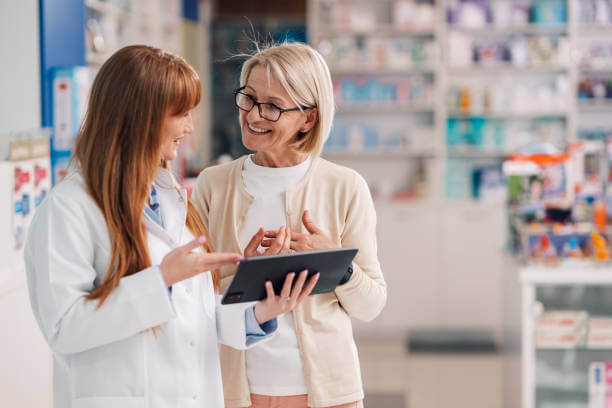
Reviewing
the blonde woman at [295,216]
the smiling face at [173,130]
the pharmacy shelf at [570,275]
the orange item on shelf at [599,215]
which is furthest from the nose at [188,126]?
the orange item on shelf at [599,215]

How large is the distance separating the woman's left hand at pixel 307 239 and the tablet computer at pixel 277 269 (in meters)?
0.09

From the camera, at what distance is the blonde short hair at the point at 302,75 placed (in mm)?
1726

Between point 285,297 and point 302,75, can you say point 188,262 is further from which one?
point 302,75

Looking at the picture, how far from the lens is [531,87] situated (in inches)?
262

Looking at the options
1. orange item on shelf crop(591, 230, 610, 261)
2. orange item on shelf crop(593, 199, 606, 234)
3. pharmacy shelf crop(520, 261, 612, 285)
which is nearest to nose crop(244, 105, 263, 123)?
pharmacy shelf crop(520, 261, 612, 285)

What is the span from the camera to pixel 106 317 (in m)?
1.32

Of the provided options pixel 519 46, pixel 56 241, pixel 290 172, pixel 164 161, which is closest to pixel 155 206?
pixel 164 161

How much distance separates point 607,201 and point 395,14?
3290 millimetres

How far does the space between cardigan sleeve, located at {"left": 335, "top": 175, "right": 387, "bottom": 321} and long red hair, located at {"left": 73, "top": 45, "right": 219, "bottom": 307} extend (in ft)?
1.81

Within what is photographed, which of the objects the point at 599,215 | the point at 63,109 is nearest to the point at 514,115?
the point at 599,215

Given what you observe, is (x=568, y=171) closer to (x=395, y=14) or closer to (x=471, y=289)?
(x=471, y=289)

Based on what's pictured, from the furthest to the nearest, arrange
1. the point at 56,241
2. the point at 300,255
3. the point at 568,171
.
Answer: the point at 568,171 < the point at 300,255 < the point at 56,241

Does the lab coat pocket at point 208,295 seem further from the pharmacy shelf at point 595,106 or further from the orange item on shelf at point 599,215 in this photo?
the pharmacy shelf at point 595,106

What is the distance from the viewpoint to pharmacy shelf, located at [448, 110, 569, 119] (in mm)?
6543
